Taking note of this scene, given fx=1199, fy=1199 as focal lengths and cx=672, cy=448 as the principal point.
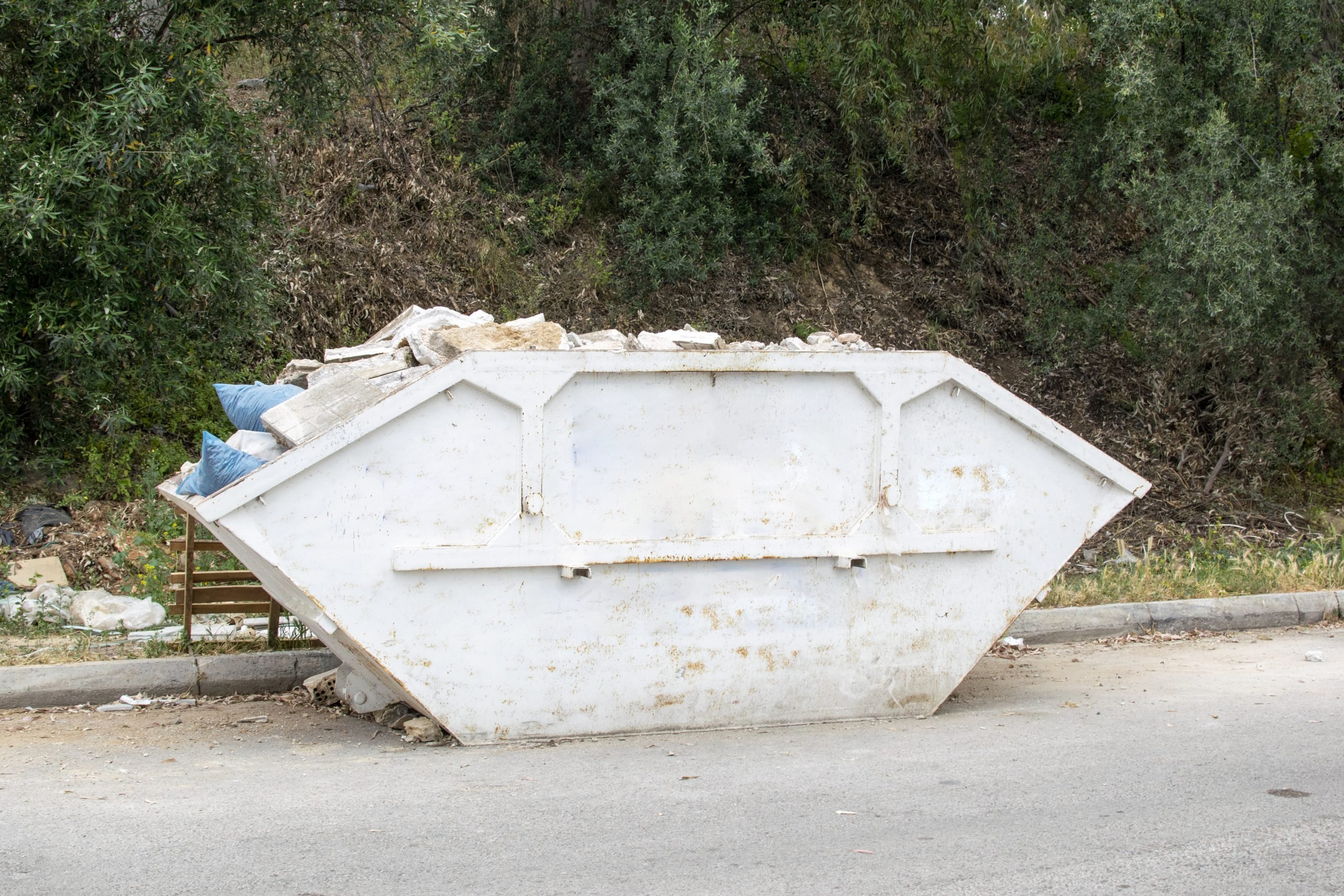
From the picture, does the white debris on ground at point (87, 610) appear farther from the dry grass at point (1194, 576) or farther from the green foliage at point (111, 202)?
the dry grass at point (1194, 576)

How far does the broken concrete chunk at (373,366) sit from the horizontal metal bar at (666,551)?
37.3 inches

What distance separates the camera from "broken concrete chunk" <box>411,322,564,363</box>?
4.82 metres

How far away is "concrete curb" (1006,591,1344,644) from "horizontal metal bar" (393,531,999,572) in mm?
2095

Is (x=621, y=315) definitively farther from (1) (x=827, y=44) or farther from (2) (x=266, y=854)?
(2) (x=266, y=854)

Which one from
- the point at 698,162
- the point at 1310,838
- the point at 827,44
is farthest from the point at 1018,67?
the point at 1310,838

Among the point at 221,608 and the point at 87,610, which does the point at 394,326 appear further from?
the point at 87,610

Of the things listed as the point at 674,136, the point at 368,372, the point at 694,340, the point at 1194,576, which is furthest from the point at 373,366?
the point at 674,136

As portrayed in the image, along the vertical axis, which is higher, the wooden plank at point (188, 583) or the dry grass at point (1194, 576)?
the wooden plank at point (188, 583)

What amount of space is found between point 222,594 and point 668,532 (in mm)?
2496

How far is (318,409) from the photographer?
15.1ft

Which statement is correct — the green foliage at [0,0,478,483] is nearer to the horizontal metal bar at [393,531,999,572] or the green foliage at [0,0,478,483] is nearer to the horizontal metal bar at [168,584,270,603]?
the horizontal metal bar at [168,584,270,603]

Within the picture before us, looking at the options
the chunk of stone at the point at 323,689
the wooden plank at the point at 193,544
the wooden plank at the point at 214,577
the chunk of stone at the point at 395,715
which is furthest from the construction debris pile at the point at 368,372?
the chunk of stone at the point at 395,715

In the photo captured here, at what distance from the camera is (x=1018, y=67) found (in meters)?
11.0

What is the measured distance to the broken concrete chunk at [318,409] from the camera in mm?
4500
